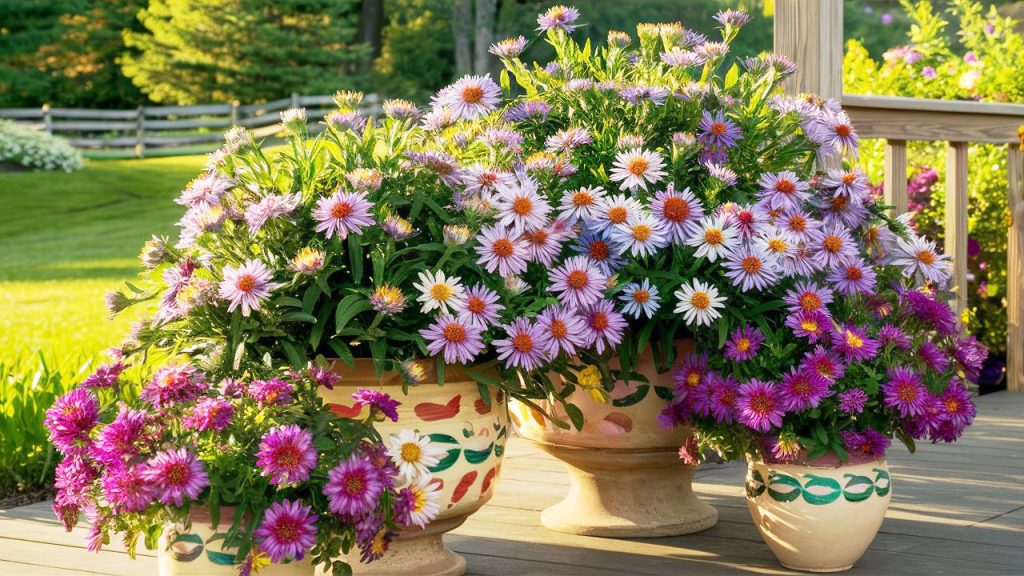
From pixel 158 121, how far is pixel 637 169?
19197 millimetres

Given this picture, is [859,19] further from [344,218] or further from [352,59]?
[344,218]

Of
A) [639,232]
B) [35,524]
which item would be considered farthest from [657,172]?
[35,524]

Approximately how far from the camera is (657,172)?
7.56 feet

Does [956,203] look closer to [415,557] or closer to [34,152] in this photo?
[415,557]

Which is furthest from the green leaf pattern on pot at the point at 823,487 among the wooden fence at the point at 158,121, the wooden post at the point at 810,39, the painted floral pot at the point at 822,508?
the wooden fence at the point at 158,121

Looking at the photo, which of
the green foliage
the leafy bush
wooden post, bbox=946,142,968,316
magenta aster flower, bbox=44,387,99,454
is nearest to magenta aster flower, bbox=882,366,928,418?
magenta aster flower, bbox=44,387,99,454

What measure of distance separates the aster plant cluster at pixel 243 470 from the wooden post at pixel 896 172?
254 centimetres

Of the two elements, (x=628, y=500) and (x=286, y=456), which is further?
(x=628, y=500)

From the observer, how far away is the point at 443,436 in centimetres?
218

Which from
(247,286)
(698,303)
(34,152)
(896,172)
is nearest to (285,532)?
(247,286)

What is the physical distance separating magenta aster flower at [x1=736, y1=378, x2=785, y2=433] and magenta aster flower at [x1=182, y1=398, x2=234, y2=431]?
0.91 metres

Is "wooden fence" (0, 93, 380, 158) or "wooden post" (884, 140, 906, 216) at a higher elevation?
"wooden fence" (0, 93, 380, 158)

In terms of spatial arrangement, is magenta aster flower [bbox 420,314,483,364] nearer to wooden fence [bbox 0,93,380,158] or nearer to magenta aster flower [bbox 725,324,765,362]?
magenta aster flower [bbox 725,324,765,362]

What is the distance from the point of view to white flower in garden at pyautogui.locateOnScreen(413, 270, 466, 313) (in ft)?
6.52
